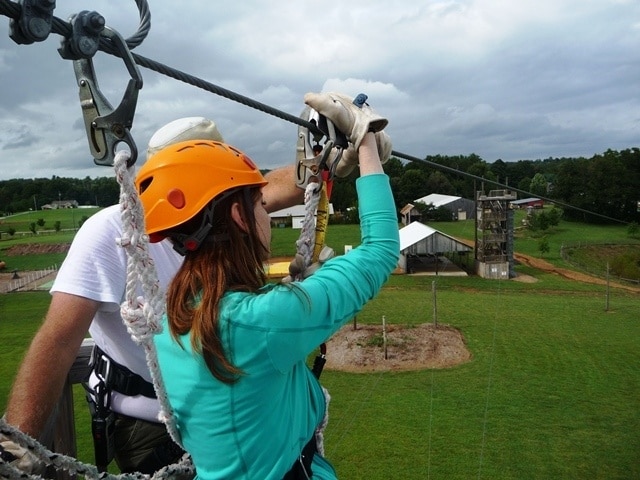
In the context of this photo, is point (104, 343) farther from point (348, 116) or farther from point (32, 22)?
point (32, 22)

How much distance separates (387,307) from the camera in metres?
24.2

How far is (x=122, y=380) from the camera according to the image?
6.88 ft

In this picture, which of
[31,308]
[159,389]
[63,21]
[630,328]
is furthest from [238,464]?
[31,308]

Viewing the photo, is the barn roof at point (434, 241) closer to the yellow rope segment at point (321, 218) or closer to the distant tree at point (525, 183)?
the yellow rope segment at point (321, 218)

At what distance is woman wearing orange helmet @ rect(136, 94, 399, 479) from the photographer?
4.63 ft

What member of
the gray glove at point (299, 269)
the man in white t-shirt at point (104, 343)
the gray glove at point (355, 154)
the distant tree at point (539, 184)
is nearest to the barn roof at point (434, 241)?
the gray glove at point (355, 154)

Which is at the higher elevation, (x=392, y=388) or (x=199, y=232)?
(x=199, y=232)

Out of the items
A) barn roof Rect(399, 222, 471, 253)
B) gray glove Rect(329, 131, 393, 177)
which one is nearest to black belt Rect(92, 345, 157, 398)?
gray glove Rect(329, 131, 393, 177)

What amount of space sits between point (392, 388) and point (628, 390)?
5937 mm

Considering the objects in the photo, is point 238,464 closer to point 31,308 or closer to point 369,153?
point 369,153

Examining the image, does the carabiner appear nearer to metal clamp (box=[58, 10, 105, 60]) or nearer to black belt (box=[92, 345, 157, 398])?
metal clamp (box=[58, 10, 105, 60])

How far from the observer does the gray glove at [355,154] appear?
2057 millimetres

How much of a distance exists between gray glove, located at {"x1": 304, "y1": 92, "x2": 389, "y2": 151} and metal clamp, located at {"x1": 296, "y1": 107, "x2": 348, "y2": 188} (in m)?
0.04

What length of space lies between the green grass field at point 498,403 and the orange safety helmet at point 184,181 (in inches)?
379
